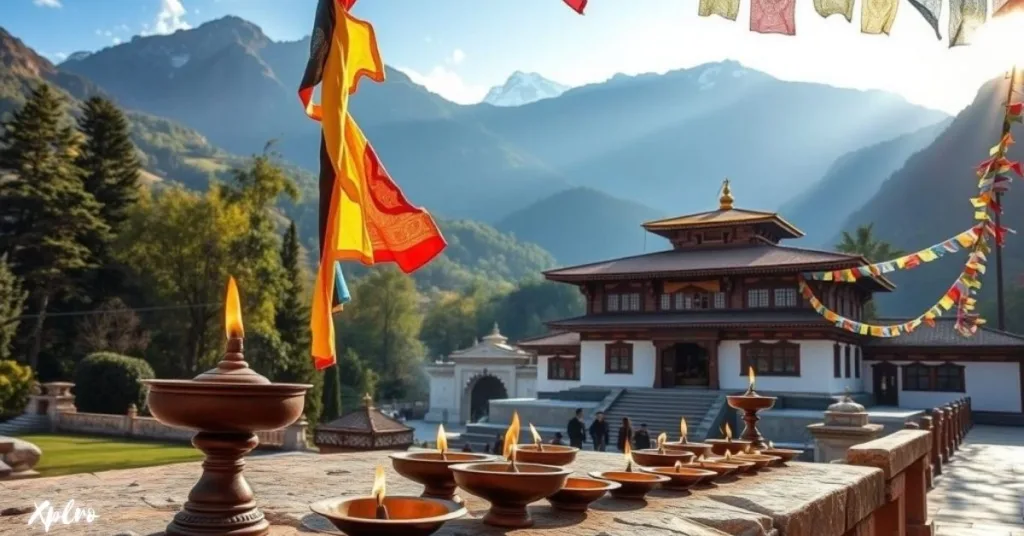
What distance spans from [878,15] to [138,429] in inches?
1077

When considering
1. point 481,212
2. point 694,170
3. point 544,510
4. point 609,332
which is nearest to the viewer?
point 544,510

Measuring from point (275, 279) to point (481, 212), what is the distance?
5452 inches

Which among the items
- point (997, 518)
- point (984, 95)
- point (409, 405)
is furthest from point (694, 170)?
point (997, 518)

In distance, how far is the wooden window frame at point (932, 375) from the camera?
29859 millimetres

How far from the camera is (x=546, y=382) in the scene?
112ft

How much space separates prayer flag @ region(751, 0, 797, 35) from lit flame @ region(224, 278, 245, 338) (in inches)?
128

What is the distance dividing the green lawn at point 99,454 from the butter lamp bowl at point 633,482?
16539 millimetres

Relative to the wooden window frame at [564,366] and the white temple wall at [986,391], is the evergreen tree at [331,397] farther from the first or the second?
the white temple wall at [986,391]

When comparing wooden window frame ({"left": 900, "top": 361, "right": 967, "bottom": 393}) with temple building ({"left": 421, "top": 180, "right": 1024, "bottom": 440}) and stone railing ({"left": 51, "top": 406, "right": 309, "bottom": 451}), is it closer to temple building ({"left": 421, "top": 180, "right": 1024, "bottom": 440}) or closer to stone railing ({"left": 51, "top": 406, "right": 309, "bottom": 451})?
temple building ({"left": 421, "top": 180, "right": 1024, "bottom": 440})

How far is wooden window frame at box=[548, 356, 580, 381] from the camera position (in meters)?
33.3

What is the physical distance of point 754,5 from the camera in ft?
14.5

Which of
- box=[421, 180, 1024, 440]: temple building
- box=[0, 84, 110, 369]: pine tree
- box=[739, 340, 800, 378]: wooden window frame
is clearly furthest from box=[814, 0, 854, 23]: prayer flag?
box=[0, 84, 110, 369]: pine tree

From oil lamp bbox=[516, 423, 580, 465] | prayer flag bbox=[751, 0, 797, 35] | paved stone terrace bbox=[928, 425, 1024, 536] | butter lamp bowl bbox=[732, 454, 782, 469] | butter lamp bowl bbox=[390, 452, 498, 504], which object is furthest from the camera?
paved stone terrace bbox=[928, 425, 1024, 536]

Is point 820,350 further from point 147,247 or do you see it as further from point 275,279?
point 147,247
